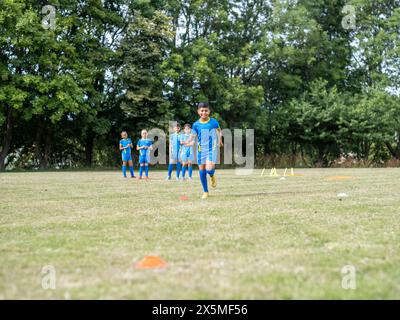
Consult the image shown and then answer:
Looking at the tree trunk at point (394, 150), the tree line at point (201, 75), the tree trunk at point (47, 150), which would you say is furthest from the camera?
the tree trunk at point (394, 150)

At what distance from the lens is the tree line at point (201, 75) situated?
112ft

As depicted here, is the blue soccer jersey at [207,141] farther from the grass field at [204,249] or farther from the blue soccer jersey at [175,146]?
the blue soccer jersey at [175,146]

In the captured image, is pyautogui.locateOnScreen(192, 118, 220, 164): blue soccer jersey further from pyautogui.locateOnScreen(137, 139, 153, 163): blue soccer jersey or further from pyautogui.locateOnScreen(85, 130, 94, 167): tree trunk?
pyautogui.locateOnScreen(85, 130, 94, 167): tree trunk

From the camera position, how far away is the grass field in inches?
153

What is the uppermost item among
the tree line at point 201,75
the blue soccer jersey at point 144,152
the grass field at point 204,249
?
the tree line at point 201,75

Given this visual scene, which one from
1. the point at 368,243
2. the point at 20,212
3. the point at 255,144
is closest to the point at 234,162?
the point at 255,144

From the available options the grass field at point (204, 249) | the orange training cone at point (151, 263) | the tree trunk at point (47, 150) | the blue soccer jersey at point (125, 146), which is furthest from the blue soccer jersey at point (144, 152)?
the tree trunk at point (47, 150)

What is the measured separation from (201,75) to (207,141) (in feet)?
96.7

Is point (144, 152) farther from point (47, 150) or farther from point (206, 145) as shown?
point (47, 150)

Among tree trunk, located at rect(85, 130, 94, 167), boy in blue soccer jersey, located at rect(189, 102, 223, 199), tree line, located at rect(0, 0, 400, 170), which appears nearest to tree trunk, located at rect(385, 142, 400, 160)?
tree line, located at rect(0, 0, 400, 170)

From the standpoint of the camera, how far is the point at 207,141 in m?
11.8

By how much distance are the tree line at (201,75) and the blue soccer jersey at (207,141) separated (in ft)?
74.5

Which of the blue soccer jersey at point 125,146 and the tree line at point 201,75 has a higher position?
the tree line at point 201,75
